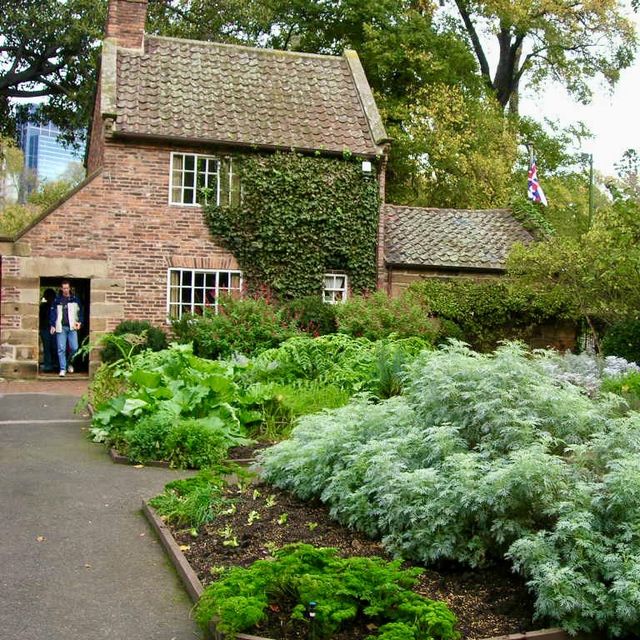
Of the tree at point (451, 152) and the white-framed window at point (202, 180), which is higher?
the tree at point (451, 152)

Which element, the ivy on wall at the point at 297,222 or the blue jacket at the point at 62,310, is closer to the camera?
the blue jacket at the point at 62,310

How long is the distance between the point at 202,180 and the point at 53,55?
12027 millimetres

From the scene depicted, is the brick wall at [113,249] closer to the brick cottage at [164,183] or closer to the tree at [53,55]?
the brick cottage at [164,183]

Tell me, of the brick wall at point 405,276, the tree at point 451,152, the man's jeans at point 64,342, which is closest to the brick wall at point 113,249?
the man's jeans at point 64,342

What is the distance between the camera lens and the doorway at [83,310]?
829 inches

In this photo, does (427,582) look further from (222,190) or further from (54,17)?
(54,17)

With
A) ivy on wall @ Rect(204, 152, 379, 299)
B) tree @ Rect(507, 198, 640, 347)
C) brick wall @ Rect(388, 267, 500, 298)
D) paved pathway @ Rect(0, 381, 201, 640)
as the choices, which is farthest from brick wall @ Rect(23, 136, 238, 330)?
paved pathway @ Rect(0, 381, 201, 640)

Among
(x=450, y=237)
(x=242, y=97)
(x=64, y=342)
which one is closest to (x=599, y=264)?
(x=450, y=237)

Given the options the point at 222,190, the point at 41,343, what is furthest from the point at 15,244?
the point at 222,190

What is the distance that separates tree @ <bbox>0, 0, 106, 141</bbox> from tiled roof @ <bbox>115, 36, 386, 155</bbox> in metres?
6.25

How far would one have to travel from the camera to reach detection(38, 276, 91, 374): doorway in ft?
69.1

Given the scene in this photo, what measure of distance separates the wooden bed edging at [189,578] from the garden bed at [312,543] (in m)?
0.05

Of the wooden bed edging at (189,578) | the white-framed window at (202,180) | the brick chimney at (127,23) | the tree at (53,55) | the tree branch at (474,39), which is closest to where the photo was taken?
the wooden bed edging at (189,578)

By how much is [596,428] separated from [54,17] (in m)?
26.5
